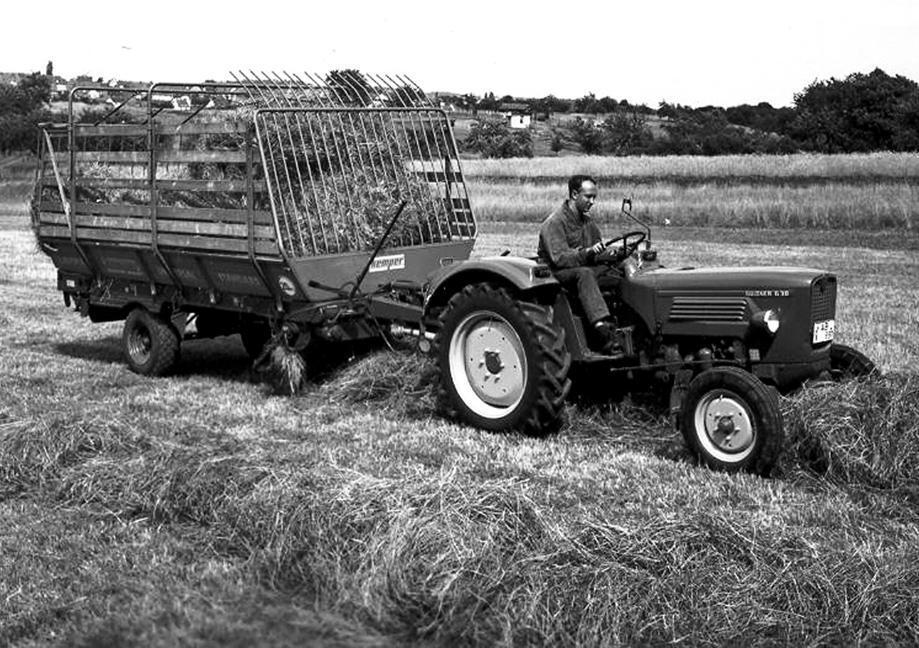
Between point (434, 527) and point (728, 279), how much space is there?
281cm

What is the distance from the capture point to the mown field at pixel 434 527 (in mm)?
3904

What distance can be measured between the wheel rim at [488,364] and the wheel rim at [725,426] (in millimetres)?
1190

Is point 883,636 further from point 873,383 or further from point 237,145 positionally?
point 237,145

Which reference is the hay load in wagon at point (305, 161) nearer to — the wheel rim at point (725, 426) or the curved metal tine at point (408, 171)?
the curved metal tine at point (408, 171)

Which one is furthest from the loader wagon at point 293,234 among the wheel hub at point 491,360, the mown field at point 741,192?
the mown field at point 741,192

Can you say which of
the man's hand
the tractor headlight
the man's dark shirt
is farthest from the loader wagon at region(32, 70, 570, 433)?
the tractor headlight

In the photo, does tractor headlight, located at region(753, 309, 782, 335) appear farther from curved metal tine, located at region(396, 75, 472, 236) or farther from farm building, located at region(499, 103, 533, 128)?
farm building, located at region(499, 103, 533, 128)

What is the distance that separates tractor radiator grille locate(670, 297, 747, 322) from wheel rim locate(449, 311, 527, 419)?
966 millimetres

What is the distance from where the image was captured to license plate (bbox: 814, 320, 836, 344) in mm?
6273

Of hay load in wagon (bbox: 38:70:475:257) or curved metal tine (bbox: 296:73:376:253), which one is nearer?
hay load in wagon (bbox: 38:70:475:257)

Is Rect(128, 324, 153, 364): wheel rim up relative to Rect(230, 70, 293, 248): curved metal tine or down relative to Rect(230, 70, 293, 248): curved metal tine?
down

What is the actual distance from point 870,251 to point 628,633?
59.1ft

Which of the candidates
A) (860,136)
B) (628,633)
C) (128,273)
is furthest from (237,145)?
(860,136)

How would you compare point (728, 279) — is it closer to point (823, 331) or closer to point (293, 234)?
point (823, 331)
